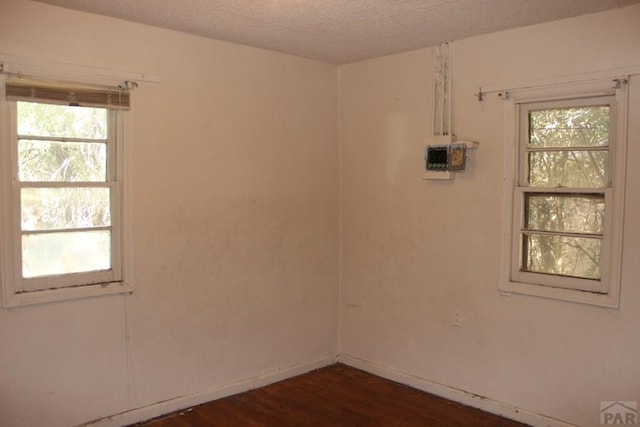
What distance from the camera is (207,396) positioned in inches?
149

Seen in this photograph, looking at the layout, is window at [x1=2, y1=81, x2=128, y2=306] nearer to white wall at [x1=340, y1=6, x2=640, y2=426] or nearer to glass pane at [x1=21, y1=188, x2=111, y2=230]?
glass pane at [x1=21, y1=188, x2=111, y2=230]

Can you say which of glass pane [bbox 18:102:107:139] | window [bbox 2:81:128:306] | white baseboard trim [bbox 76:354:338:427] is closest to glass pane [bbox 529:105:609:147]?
white baseboard trim [bbox 76:354:338:427]

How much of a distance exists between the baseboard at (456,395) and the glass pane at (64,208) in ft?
7.65

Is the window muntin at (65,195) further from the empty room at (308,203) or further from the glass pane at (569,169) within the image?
the glass pane at (569,169)

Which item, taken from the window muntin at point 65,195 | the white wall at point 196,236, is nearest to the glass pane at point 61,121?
the window muntin at point 65,195

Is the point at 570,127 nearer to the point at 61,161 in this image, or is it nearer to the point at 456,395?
the point at 456,395

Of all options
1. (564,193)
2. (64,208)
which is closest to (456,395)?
(564,193)

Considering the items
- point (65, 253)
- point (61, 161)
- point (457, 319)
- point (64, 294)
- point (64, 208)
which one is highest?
point (61, 161)

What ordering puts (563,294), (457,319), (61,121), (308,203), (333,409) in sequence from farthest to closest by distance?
(308,203) < (457,319) < (333,409) < (563,294) < (61,121)

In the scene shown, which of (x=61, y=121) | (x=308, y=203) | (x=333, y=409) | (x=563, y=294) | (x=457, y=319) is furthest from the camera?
(x=308, y=203)

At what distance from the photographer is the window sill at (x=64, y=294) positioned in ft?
9.82

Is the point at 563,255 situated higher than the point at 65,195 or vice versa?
the point at 65,195

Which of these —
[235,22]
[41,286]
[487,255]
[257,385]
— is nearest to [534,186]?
[487,255]

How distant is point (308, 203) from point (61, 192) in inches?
73.7
